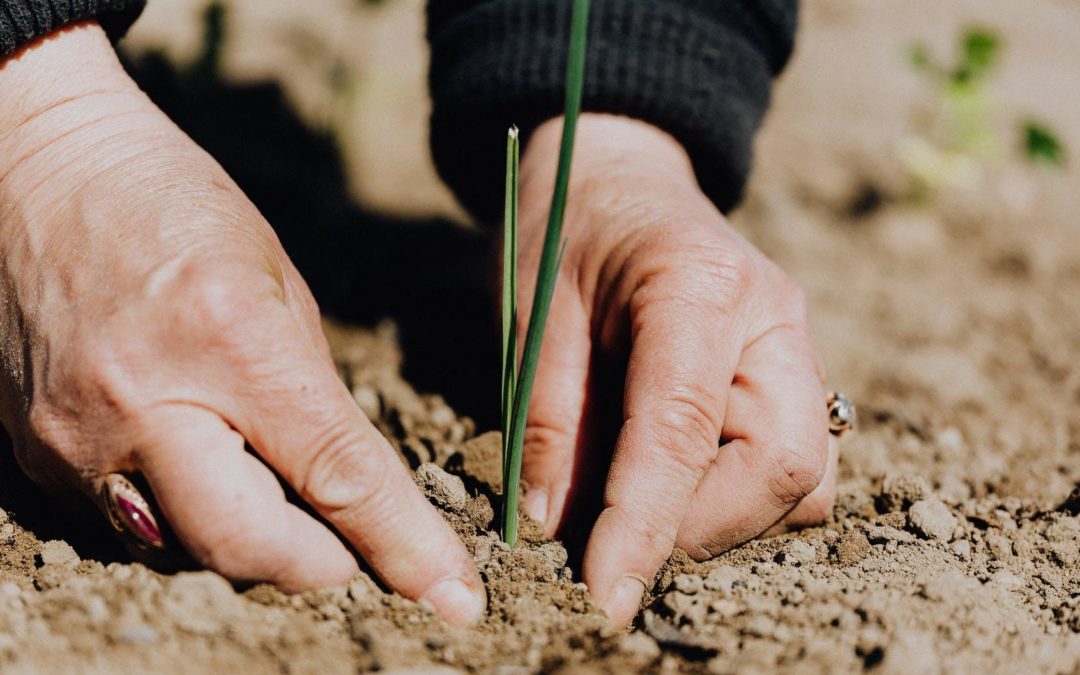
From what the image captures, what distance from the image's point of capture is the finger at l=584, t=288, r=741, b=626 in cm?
109

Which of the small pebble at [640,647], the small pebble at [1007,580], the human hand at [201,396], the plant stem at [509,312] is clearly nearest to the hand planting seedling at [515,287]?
the plant stem at [509,312]

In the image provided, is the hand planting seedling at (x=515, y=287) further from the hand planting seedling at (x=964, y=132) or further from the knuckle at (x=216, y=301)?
the hand planting seedling at (x=964, y=132)

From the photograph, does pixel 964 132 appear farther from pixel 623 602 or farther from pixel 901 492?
pixel 623 602

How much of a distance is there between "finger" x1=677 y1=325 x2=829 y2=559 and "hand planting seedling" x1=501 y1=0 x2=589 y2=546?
0.85 ft

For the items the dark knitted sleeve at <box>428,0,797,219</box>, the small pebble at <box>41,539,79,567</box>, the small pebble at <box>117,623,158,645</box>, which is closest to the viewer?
the small pebble at <box>117,623,158,645</box>

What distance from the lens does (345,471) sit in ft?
3.28

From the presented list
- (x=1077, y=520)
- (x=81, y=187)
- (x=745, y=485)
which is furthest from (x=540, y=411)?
(x=1077, y=520)

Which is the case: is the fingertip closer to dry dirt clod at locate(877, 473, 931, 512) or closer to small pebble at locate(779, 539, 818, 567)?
small pebble at locate(779, 539, 818, 567)

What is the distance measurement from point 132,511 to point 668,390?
0.66 metres

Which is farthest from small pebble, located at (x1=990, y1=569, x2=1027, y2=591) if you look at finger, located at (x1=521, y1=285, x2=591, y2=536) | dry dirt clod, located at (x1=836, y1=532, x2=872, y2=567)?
finger, located at (x1=521, y1=285, x2=591, y2=536)

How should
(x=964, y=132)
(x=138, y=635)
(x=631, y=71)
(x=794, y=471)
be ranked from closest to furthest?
(x=138, y=635), (x=794, y=471), (x=631, y=71), (x=964, y=132)

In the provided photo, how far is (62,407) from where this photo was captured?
1.02m

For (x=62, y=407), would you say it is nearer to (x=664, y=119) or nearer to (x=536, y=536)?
(x=536, y=536)

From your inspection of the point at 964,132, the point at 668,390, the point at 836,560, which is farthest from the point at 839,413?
the point at 964,132
